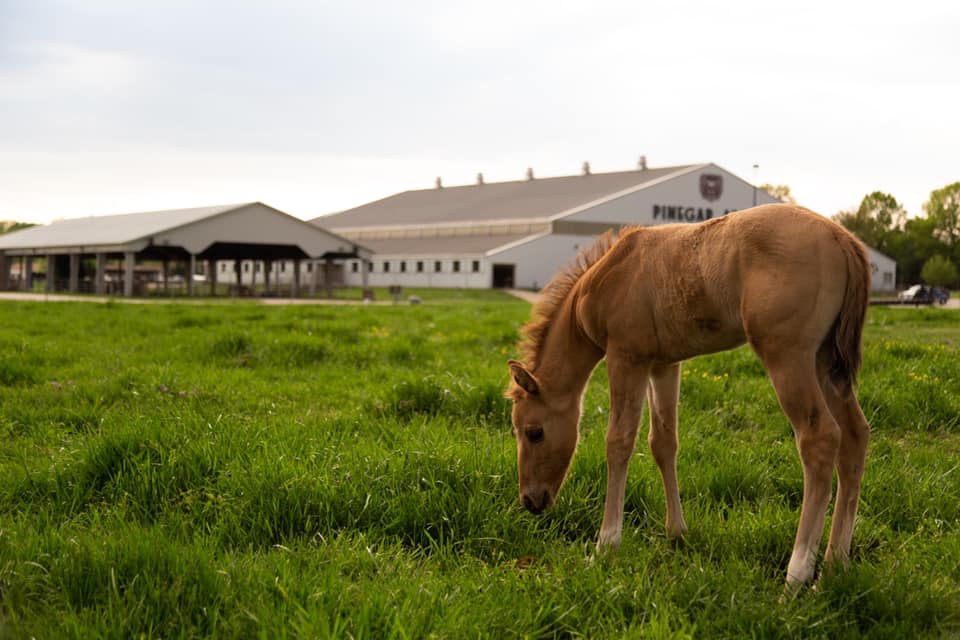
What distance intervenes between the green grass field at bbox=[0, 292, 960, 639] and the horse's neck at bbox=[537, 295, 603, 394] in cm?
66

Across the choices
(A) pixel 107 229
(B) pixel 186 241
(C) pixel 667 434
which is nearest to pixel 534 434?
(C) pixel 667 434

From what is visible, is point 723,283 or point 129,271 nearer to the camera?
point 723,283

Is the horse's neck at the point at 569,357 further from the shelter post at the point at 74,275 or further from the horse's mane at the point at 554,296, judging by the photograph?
the shelter post at the point at 74,275

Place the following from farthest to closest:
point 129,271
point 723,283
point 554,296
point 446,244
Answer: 1. point 446,244
2. point 129,271
3. point 554,296
4. point 723,283

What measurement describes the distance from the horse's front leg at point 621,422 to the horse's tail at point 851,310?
2.81ft

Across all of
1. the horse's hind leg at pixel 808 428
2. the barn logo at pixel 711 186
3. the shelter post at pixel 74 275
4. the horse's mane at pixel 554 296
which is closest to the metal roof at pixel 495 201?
the barn logo at pixel 711 186

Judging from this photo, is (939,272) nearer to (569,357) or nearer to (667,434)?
(667,434)

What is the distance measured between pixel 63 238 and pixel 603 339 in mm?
53429

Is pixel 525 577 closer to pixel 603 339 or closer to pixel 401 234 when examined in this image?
pixel 603 339

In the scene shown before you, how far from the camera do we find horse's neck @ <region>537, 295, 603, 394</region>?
14.5 feet

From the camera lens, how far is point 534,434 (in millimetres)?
4422

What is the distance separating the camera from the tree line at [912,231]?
264ft

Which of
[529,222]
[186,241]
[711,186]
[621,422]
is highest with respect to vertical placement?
[711,186]

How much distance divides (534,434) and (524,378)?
31 cm
